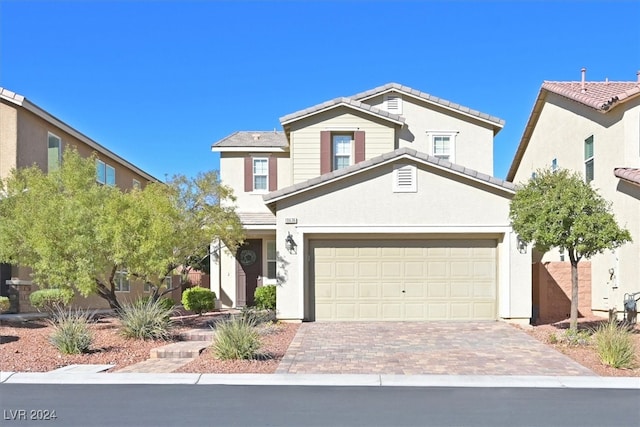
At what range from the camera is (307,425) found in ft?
23.9

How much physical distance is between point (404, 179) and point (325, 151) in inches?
185

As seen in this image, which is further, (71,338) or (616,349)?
(71,338)

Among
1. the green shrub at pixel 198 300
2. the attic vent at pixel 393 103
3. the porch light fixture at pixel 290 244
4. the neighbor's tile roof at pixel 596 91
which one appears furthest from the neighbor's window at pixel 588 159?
the green shrub at pixel 198 300

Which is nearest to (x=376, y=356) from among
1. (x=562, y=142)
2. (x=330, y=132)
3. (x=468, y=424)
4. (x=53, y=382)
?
(x=468, y=424)

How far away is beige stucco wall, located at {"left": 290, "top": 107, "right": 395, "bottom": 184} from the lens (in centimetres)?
2052

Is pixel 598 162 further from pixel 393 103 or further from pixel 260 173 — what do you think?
pixel 260 173

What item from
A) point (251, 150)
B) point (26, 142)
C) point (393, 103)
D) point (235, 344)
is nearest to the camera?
point (235, 344)

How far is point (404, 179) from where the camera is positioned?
16484mm

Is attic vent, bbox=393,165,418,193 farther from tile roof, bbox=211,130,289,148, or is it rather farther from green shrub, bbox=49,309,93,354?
green shrub, bbox=49,309,93,354

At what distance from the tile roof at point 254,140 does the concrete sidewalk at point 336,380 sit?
A: 13.1 m

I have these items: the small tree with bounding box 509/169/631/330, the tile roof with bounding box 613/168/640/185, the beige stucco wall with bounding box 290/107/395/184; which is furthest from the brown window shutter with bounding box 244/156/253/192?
the tile roof with bounding box 613/168/640/185

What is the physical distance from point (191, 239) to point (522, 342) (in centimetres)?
869

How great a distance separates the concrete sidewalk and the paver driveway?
0.44m

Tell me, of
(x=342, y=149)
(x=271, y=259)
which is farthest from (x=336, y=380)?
(x=342, y=149)
